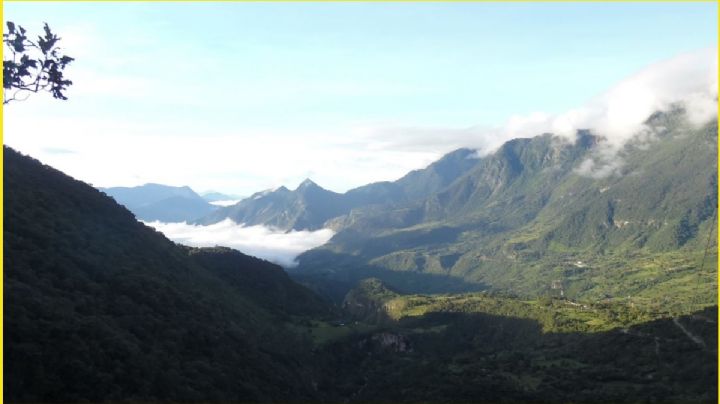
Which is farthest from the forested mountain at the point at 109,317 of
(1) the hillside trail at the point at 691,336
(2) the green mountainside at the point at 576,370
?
(1) the hillside trail at the point at 691,336

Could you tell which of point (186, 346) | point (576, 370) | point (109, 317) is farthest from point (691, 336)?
point (109, 317)

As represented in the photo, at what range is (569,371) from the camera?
14738 cm

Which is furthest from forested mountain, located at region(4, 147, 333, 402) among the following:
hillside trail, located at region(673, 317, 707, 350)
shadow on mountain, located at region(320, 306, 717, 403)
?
hillside trail, located at region(673, 317, 707, 350)

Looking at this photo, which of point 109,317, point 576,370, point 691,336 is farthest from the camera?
point 691,336

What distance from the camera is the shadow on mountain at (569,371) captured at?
12275cm

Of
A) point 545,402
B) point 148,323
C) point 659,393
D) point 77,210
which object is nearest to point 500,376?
point 545,402

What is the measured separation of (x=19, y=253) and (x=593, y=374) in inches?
5153

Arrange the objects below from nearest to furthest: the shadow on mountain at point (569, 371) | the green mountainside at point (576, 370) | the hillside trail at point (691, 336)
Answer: the shadow on mountain at point (569, 371)
the green mountainside at point (576, 370)
the hillside trail at point (691, 336)

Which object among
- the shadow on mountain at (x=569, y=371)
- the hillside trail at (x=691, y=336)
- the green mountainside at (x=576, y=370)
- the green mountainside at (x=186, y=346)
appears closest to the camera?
the green mountainside at (x=186, y=346)

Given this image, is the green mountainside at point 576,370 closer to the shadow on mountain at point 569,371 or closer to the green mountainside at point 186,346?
the shadow on mountain at point 569,371

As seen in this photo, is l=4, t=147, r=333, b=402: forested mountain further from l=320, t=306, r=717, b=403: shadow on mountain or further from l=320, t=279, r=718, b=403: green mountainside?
l=320, t=279, r=718, b=403: green mountainside

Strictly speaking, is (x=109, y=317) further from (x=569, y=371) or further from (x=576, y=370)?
(x=576, y=370)

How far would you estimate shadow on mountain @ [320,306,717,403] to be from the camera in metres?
123

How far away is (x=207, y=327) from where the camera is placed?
404 ft
